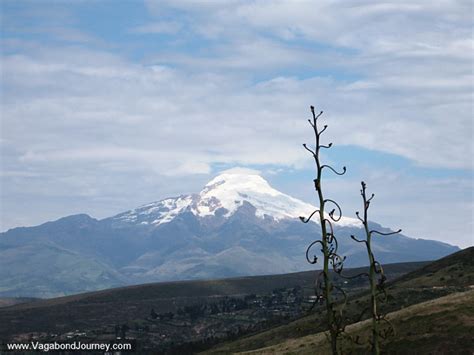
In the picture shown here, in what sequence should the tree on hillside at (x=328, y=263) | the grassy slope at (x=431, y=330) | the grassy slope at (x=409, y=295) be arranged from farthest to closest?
1. the grassy slope at (x=409, y=295)
2. the grassy slope at (x=431, y=330)
3. the tree on hillside at (x=328, y=263)

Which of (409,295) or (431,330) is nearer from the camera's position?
(431,330)

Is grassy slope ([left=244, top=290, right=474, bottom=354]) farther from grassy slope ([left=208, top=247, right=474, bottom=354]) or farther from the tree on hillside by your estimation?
the tree on hillside

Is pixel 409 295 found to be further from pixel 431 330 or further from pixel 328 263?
pixel 328 263

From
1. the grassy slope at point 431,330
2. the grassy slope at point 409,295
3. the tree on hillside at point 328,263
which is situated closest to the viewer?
the tree on hillside at point 328,263

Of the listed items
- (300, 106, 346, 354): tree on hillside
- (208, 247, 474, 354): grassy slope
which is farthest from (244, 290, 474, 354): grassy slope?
(300, 106, 346, 354): tree on hillside

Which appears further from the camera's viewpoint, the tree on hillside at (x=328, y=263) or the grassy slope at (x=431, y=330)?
the grassy slope at (x=431, y=330)

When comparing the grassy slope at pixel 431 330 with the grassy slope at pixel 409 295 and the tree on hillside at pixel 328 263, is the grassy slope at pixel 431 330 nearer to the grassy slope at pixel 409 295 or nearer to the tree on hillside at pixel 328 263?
the grassy slope at pixel 409 295

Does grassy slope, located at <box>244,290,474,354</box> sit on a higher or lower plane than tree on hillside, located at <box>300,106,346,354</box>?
lower

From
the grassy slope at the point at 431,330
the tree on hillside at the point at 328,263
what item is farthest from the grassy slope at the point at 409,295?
the tree on hillside at the point at 328,263

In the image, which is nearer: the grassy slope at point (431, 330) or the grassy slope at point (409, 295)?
the grassy slope at point (431, 330)

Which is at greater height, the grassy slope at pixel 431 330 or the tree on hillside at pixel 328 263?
the tree on hillside at pixel 328 263

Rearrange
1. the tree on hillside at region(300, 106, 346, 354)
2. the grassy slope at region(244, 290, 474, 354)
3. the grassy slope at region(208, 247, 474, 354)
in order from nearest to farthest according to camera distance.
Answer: the tree on hillside at region(300, 106, 346, 354) < the grassy slope at region(244, 290, 474, 354) < the grassy slope at region(208, 247, 474, 354)

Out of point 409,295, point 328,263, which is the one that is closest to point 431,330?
point 409,295

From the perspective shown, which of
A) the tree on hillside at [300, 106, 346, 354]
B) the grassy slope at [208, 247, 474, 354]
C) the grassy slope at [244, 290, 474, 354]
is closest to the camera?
the tree on hillside at [300, 106, 346, 354]
